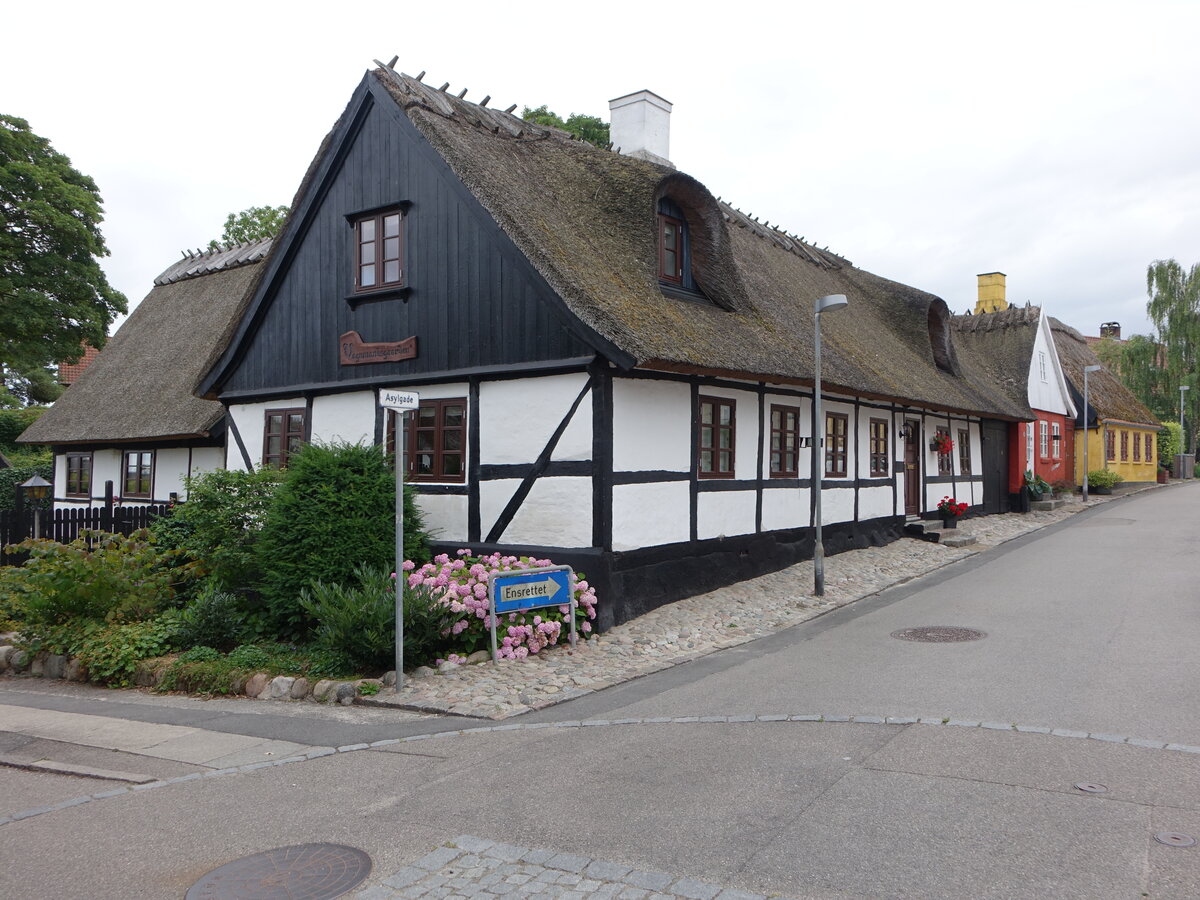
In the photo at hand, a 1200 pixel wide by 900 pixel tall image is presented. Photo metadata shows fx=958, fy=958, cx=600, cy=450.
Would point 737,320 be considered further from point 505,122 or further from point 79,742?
point 79,742

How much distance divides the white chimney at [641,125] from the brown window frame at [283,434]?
8015 millimetres

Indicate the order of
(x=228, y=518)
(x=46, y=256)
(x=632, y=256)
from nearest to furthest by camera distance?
(x=228, y=518)
(x=632, y=256)
(x=46, y=256)

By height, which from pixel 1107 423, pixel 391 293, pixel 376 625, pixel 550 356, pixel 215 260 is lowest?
pixel 376 625

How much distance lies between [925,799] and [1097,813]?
0.86 metres

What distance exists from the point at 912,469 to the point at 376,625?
47.6 feet

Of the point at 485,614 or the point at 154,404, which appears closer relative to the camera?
the point at 485,614

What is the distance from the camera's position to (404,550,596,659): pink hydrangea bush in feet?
32.4

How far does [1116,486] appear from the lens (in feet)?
117

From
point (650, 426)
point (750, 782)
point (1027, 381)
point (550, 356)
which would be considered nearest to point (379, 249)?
point (550, 356)

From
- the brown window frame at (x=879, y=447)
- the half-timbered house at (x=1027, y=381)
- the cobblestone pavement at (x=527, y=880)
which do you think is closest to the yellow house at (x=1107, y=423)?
the half-timbered house at (x=1027, y=381)

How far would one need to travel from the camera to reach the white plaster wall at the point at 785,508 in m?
14.6

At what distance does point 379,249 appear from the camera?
14094 mm

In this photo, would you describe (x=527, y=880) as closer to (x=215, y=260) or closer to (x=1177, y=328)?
(x=215, y=260)

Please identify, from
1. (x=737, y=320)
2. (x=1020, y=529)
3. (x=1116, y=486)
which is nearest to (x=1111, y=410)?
(x=1116, y=486)
